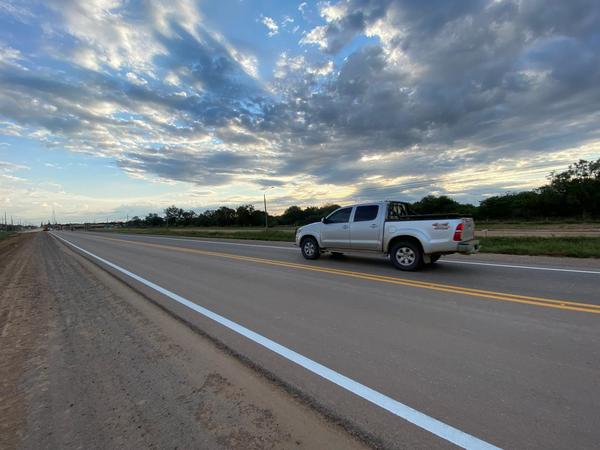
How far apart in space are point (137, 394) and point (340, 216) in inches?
329

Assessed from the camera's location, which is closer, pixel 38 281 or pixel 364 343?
pixel 364 343

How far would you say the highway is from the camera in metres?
2.44

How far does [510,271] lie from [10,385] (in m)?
9.57

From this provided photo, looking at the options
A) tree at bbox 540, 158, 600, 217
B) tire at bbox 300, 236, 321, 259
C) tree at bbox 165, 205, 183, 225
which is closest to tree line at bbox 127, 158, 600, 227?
tree at bbox 540, 158, 600, 217

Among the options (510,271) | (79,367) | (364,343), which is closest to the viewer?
(79,367)

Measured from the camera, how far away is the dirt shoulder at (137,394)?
242cm

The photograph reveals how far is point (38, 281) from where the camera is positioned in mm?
9758

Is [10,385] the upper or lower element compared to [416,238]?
lower

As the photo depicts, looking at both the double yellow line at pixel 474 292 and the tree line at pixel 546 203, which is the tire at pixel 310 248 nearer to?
the double yellow line at pixel 474 292

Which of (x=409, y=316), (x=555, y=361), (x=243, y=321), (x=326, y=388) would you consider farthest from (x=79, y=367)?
(x=555, y=361)

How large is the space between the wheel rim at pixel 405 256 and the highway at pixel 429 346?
912 millimetres

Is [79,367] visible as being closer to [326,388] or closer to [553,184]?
[326,388]

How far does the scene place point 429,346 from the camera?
3.81 metres

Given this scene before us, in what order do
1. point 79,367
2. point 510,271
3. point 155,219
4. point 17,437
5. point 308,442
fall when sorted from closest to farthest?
point 308,442
point 17,437
point 79,367
point 510,271
point 155,219
